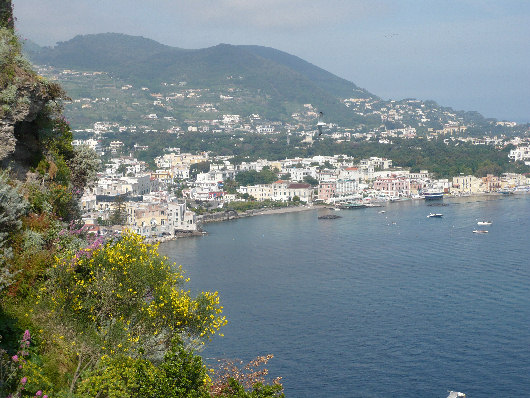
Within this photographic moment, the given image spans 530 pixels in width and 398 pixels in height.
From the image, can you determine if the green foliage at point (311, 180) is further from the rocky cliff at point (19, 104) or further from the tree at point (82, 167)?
the rocky cliff at point (19, 104)

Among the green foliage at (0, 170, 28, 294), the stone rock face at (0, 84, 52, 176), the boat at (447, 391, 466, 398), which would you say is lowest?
the boat at (447, 391, 466, 398)

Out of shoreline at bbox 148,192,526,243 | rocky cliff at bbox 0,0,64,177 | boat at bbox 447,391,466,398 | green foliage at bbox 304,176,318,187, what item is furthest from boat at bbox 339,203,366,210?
rocky cliff at bbox 0,0,64,177

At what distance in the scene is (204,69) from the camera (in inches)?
2532

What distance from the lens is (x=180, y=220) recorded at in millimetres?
18094

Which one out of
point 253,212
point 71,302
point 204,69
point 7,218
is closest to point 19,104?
point 7,218

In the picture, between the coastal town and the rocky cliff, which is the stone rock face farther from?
the coastal town

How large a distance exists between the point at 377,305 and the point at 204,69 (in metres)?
57.4

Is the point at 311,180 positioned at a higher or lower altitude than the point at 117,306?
lower

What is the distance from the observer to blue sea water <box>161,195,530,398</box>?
629 cm

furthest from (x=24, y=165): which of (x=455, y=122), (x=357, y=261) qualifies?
(x=455, y=122)

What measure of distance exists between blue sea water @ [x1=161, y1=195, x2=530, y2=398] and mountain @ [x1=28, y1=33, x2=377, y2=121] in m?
42.9

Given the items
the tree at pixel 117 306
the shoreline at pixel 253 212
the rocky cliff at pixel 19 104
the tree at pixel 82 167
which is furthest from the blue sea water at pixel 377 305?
the rocky cliff at pixel 19 104

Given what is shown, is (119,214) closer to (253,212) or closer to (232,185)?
(253,212)

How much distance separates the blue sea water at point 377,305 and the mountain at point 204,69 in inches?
1689
